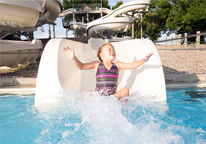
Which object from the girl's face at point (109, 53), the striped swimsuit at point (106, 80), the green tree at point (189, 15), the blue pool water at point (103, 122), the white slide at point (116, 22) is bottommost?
the blue pool water at point (103, 122)

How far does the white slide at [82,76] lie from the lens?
285cm

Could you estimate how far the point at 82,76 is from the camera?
3.87 m

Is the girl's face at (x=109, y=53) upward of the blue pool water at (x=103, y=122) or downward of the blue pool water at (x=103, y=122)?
upward

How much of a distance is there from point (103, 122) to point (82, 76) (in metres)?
1.88

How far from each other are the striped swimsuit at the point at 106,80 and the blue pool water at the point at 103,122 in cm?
24

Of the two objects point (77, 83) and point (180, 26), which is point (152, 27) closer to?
point (180, 26)

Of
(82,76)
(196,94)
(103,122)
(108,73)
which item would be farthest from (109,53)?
(196,94)

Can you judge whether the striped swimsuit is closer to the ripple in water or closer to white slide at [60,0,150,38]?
the ripple in water

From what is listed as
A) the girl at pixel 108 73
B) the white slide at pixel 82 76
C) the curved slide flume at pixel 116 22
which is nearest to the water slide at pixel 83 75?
the white slide at pixel 82 76

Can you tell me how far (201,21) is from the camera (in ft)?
66.6

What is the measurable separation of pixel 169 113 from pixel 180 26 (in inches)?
848

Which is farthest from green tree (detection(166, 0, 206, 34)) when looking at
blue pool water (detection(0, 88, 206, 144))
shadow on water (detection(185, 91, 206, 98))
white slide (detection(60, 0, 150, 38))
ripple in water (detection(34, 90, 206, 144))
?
ripple in water (detection(34, 90, 206, 144))

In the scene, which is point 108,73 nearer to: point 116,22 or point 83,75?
point 83,75

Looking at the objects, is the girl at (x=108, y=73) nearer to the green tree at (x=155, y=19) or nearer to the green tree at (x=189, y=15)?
the green tree at (x=189, y=15)
